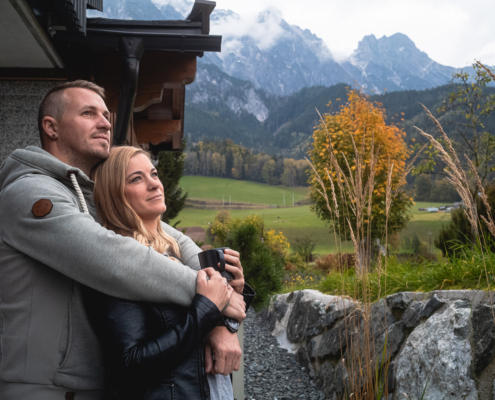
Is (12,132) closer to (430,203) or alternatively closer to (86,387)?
(86,387)

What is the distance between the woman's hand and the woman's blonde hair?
0.21 m

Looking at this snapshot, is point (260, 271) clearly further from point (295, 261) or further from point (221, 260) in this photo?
point (295, 261)

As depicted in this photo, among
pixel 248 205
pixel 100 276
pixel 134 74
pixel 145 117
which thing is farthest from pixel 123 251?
pixel 248 205

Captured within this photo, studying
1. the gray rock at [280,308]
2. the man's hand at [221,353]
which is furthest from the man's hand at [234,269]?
the gray rock at [280,308]

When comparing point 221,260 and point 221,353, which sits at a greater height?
point 221,260

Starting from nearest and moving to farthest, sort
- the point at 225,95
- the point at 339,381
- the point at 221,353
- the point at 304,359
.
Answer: the point at 221,353, the point at 339,381, the point at 304,359, the point at 225,95

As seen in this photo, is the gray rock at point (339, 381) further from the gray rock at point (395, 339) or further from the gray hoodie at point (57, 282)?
the gray hoodie at point (57, 282)

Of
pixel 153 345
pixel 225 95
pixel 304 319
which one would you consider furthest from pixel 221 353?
pixel 225 95

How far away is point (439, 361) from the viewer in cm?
230

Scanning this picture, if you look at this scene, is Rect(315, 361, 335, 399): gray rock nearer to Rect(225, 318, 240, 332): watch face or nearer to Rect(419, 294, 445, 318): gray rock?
Rect(419, 294, 445, 318): gray rock

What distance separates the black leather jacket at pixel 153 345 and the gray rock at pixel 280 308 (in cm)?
458

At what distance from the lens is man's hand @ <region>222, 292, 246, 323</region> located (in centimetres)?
104

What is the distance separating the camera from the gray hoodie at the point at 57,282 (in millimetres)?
874

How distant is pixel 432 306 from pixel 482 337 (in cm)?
39
